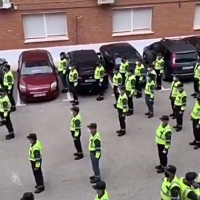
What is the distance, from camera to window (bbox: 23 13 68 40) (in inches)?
729

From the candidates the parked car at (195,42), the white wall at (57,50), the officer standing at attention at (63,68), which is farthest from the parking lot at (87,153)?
the white wall at (57,50)

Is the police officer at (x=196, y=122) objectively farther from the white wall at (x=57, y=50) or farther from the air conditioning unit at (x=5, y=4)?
the air conditioning unit at (x=5, y=4)

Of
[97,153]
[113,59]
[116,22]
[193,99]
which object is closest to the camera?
[97,153]

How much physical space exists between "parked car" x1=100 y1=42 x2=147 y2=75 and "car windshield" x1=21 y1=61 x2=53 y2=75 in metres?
2.57

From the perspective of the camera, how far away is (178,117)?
12.6 m

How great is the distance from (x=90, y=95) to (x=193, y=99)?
4.01 metres

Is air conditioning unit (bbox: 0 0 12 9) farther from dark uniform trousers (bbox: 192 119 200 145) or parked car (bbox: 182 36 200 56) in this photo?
dark uniform trousers (bbox: 192 119 200 145)

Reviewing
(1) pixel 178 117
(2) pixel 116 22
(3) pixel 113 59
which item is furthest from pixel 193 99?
(2) pixel 116 22

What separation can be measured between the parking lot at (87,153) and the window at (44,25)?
4.91 meters

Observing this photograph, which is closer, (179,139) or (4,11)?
(179,139)

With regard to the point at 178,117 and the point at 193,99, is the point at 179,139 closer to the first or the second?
the point at 178,117

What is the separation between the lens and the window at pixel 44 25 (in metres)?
18.5

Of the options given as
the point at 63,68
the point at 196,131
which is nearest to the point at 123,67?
the point at 63,68

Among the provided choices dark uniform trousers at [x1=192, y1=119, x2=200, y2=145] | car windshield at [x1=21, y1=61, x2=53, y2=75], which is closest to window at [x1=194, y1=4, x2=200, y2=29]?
car windshield at [x1=21, y1=61, x2=53, y2=75]
